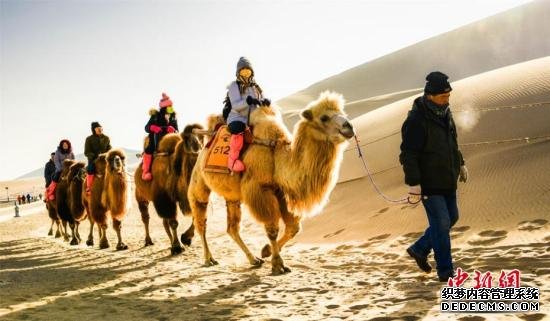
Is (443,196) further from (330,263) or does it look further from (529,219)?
(529,219)

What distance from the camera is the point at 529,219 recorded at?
7.73 metres

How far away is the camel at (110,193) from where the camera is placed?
1113cm

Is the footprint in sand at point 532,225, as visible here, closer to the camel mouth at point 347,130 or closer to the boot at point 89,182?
the camel mouth at point 347,130

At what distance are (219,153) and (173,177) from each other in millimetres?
2606

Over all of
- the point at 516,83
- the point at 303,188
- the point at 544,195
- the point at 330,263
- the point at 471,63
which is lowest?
the point at 330,263

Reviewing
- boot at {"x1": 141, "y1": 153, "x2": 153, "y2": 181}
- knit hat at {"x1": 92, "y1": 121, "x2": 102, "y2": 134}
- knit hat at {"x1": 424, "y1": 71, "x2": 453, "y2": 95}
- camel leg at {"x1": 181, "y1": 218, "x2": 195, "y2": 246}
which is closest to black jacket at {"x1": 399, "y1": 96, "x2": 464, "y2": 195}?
knit hat at {"x1": 424, "y1": 71, "x2": 453, "y2": 95}

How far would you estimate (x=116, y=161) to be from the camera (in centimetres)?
1105

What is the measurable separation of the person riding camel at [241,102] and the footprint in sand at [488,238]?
12.1ft

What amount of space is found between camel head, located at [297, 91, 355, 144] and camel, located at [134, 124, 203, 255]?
358cm

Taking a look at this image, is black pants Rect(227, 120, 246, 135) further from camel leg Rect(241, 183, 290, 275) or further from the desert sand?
the desert sand

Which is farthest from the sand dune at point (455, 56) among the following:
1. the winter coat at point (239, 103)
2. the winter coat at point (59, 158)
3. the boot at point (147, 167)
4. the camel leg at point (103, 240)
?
the winter coat at point (239, 103)

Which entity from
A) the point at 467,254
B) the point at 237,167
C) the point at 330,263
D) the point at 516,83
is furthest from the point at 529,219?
the point at 516,83

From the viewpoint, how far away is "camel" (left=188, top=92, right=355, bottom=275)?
6156 millimetres

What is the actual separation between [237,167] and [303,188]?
1.13m
